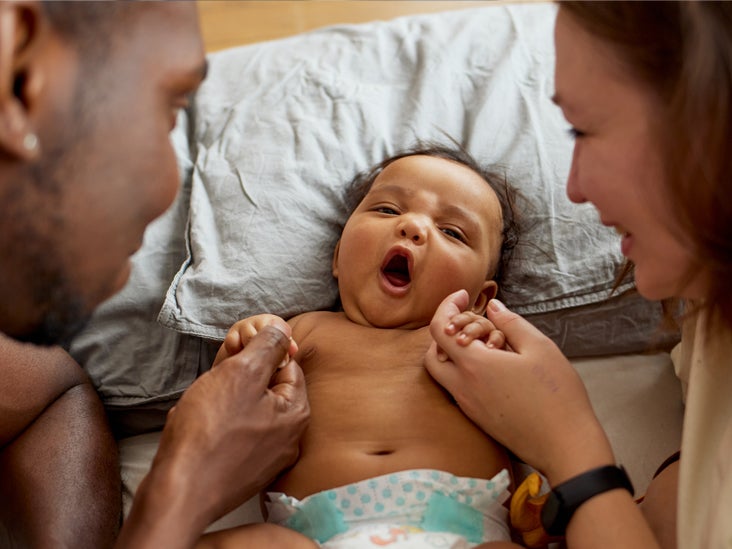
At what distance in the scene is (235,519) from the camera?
59.4 inches

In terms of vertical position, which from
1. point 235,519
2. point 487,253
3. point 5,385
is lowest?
point 235,519

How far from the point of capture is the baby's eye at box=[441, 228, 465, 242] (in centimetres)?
162

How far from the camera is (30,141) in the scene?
0.86 m

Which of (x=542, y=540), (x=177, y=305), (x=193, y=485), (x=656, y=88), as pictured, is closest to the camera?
(x=656, y=88)

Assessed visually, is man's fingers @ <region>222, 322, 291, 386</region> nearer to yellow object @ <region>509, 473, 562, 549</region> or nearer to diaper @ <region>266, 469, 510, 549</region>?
diaper @ <region>266, 469, 510, 549</region>

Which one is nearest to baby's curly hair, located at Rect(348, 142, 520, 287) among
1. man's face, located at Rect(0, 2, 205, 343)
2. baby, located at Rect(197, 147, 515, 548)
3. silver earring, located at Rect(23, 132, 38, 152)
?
baby, located at Rect(197, 147, 515, 548)

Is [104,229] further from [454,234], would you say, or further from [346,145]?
[346,145]

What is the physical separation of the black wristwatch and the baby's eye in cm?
55

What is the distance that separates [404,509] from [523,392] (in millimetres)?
245

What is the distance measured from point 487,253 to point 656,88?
0.68 metres

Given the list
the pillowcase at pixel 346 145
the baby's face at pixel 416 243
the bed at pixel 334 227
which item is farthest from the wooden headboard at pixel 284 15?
the baby's face at pixel 416 243

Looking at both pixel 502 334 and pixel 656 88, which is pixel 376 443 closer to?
pixel 502 334

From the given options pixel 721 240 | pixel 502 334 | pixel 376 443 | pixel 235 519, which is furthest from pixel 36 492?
pixel 721 240

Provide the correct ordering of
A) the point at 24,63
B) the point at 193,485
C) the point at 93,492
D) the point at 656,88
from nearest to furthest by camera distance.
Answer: the point at 24,63, the point at 656,88, the point at 193,485, the point at 93,492
